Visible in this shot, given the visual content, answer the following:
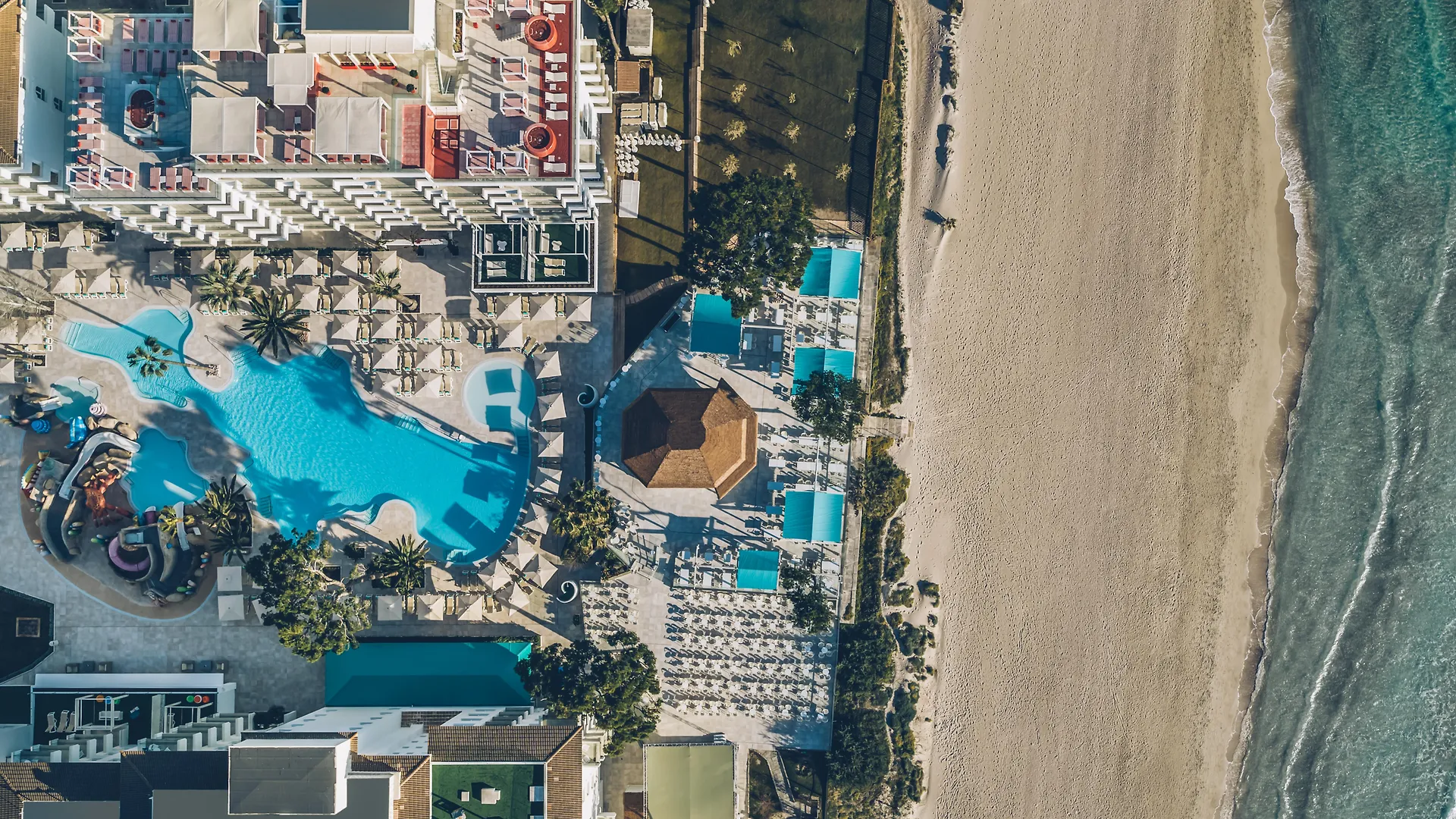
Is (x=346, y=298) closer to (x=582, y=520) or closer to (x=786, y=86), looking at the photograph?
(x=582, y=520)

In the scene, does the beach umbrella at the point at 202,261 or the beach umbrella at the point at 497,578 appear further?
the beach umbrella at the point at 202,261

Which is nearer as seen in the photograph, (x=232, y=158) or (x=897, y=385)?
(x=232, y=158)

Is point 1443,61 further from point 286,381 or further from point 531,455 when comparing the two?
point 286,381

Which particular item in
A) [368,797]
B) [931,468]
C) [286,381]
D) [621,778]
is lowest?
[621,778]

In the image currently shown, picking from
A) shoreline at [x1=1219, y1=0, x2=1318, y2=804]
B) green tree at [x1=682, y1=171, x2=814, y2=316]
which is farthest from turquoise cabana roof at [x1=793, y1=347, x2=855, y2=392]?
shoreline at [x1=1219, y1=0, x2=1318, y2=804]

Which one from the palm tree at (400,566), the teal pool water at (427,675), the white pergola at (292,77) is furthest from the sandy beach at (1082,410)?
the white pergola at (292,77)

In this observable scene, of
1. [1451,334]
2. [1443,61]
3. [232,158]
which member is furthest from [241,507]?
[1443,61]

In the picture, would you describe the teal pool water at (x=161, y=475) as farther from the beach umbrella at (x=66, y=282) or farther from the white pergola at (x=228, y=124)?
the white pergola at (x=228, y=124)
